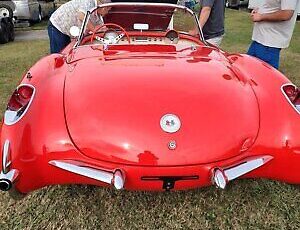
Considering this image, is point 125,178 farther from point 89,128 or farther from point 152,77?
point 152,77

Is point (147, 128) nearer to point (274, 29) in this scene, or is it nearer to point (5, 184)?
point (5, 184)

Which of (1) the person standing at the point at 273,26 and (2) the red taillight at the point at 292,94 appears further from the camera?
(1) the person standing at the point at 273,26

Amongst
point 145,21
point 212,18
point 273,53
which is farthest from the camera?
point 212,18

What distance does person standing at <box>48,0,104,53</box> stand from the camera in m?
4.59

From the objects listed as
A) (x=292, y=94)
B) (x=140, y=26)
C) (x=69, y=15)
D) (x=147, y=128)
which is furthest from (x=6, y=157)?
(x=69, y=15)

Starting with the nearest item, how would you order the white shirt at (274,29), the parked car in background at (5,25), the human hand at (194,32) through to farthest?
the human hand at (194,32), the white shirt at (274,29), the parked car in background at (5,25)

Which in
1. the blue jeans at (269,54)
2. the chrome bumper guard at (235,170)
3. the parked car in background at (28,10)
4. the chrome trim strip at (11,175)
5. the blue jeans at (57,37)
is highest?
the chrome bumper guard at (235,170)

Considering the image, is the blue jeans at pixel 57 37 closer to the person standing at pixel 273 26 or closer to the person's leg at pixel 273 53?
the person standing at pixel 273 26

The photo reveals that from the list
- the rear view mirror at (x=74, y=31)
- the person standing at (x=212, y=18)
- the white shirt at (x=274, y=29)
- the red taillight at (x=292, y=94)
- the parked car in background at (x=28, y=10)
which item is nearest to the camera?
the red taillight at (x=292, y=94)

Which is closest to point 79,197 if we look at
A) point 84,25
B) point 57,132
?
point 57,132

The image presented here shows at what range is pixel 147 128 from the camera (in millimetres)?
2174

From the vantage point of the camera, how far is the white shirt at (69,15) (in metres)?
4.62

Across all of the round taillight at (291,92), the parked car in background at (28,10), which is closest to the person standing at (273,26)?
the round taillight at (291,92)

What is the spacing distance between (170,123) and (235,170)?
443 millimetres
